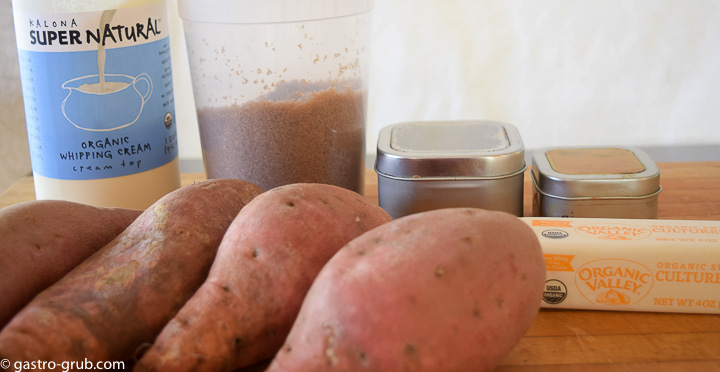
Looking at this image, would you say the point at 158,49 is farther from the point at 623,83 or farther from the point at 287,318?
the point at 623,83

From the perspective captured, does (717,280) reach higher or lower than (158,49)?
lower

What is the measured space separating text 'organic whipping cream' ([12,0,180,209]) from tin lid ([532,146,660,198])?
475 mm

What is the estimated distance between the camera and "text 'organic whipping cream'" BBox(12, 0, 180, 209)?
72cm

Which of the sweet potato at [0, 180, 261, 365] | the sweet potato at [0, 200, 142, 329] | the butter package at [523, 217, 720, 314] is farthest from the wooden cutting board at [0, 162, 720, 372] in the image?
the sweet potato at [0, 200, 142, 329]

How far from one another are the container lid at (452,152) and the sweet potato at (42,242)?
1.07ft

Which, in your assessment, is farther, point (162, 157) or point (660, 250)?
point (162, 157)

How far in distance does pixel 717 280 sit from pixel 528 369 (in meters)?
0.22

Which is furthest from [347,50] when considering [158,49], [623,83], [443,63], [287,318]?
[623,83]

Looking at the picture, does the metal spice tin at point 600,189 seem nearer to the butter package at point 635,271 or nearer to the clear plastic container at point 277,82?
the butter package at point 635,271

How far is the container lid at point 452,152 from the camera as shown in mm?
778

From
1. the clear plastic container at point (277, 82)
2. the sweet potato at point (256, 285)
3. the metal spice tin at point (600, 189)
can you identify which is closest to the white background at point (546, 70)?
the clear plastic container at point (277, 82)

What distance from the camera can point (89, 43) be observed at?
28.4 inches

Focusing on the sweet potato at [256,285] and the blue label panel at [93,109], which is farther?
the blue label panel at [93,109]

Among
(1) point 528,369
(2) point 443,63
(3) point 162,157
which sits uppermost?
(2) point 443,63
